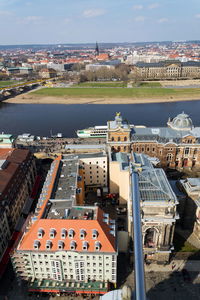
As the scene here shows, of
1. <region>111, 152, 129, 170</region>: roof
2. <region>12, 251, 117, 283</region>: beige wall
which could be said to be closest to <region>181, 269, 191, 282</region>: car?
<region>12, 251, 117, 283</region>: beige wall

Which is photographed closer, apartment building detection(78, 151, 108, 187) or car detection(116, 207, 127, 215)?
car detection(116, 207, 127, 215)

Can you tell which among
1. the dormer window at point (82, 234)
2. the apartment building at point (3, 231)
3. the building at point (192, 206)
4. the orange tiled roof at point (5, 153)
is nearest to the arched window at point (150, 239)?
the building at point (192, 206)

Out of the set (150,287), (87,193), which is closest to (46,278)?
(150,287)

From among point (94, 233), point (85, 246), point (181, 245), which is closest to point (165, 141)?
point (181, 245)

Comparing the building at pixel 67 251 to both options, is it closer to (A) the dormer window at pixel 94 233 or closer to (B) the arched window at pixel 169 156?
(A) the dormer window at pixel 94 233

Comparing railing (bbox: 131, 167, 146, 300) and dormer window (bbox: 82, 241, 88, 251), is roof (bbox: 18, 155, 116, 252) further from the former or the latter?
railing (bbox: 131, 167, 146, 300)

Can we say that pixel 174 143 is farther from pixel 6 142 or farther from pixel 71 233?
pixel 6 142
